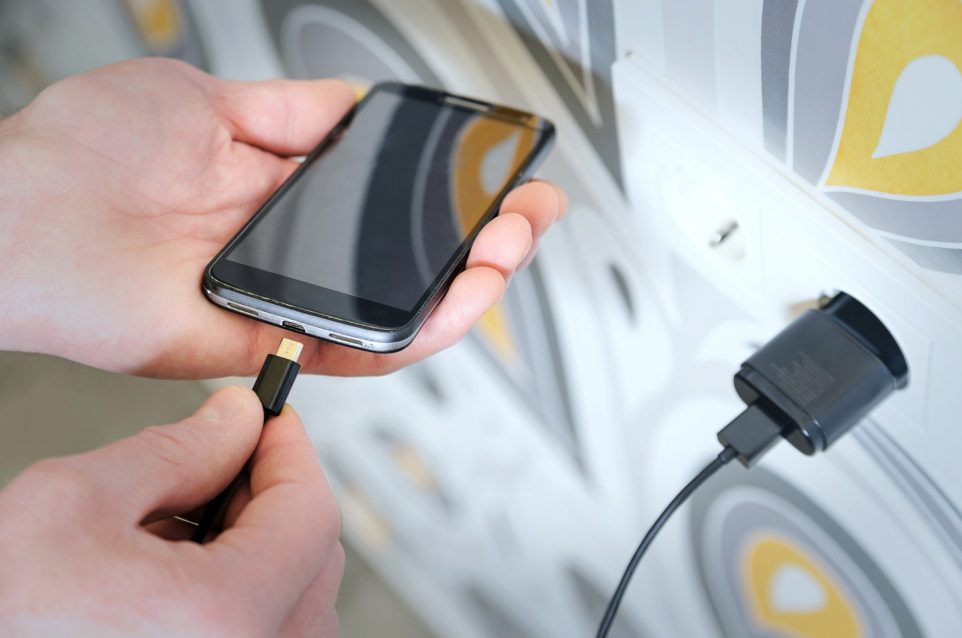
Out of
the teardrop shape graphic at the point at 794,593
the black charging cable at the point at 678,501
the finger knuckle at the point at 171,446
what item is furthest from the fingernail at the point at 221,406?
the teardrop shape graphic at the point at 794,593

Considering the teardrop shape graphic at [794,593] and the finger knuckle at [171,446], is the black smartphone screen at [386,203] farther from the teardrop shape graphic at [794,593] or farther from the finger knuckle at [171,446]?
the teardrop shape graphic at [794,593]

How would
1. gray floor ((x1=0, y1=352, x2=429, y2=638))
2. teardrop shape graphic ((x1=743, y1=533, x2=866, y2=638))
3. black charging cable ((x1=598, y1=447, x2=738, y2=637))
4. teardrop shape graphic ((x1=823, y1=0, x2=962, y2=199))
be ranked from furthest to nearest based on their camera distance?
1. gray floor ((x1=0, y1=352, x2=429, y2=638))
2. teardrop shape graphic ((x1=743, y1=533, x2=866, y2=638))
3. black charging cable ((x1=598, y1=447, x2=738, y2=637))
4. teardrop shape graphic ((x1=823, y1=0, x2=962, y2=199))

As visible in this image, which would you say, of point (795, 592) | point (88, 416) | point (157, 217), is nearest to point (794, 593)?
point (795, 592)

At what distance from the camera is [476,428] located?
0.77 m

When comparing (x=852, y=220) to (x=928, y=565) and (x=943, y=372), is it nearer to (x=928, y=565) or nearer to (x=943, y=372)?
(x=943, y=372)

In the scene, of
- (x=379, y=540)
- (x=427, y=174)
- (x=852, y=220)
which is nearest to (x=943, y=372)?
(x=852, y=220)

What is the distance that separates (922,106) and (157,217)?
397 mm

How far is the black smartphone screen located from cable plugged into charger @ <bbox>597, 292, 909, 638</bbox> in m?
0.17

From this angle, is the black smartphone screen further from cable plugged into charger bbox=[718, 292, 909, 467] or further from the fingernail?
cable plugged into charger bbox=[718, 292, 909, 467]

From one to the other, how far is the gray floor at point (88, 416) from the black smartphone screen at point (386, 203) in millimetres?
566

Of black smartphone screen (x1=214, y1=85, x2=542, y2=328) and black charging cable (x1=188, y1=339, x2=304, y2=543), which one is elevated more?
black smartphone screen (x1=214, y1=85, x2=542, y2=328)

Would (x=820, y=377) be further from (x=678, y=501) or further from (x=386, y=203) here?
(x=386, y=203)

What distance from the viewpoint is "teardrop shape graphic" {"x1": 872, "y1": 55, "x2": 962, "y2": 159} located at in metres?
0.33

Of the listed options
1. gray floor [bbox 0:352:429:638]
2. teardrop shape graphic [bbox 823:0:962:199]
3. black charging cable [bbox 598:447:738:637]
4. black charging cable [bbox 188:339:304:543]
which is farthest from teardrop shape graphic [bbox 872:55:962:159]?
gray floor [bbox 0:352:429:638]
